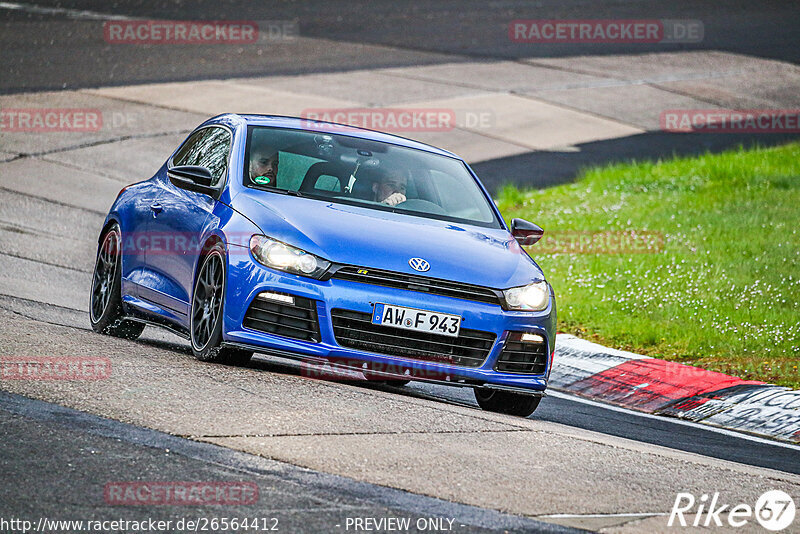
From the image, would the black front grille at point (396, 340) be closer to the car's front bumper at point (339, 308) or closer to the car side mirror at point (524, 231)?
the car's front bumper at point (339, 308)

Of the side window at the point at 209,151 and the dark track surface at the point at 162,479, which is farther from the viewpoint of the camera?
the side window at the point at 209,151

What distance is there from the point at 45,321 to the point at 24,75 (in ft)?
46.6

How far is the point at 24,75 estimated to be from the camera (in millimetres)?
22469

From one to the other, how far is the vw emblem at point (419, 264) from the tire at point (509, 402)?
1.10m

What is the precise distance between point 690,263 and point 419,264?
22.2 ft

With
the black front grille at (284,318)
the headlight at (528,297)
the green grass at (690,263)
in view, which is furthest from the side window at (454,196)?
the green grass at (690,263)

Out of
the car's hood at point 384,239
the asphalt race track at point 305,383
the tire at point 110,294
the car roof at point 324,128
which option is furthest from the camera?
the tire at point 110,294

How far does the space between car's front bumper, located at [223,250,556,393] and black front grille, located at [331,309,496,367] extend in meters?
0.03

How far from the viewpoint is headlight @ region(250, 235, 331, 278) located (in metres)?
7.43

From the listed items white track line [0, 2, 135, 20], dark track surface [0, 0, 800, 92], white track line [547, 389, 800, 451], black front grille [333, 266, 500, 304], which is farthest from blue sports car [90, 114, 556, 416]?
white track line [0, 2, 135, 20]

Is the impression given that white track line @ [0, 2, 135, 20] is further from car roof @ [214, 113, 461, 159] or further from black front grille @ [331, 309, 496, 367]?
black front grille @ [331, 309, 496, 367]

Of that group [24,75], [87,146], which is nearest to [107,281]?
[87,146]

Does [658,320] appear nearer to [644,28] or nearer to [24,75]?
[24,75]

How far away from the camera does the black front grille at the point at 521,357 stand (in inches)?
307
